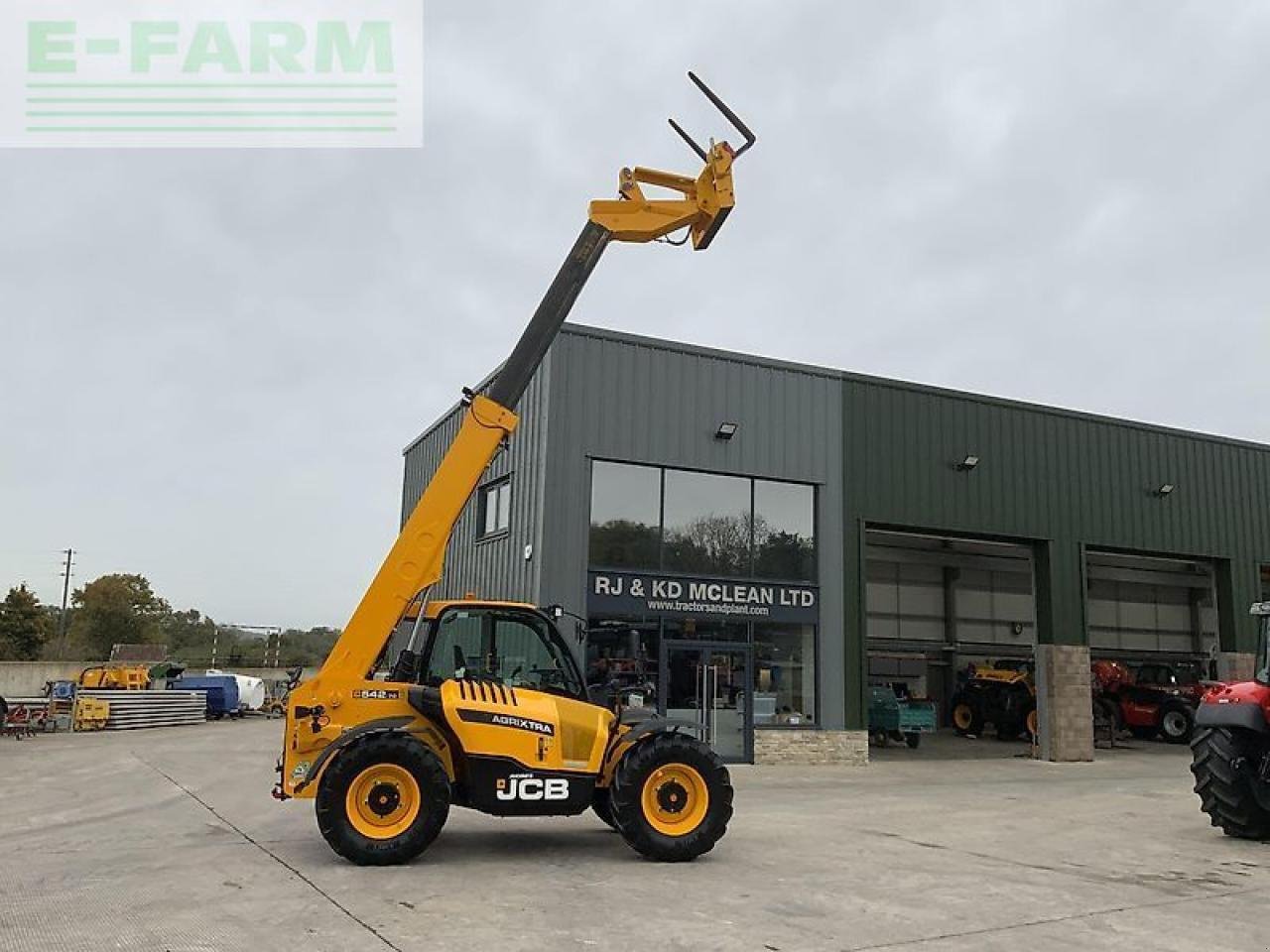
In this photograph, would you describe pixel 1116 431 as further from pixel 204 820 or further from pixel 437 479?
pixel 204 820

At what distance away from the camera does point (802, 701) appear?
18.0m

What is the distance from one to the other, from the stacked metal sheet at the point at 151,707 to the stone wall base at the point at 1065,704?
21010 millimetres

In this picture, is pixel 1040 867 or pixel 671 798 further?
pixel 1040 867

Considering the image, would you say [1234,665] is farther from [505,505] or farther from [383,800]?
[383,800]

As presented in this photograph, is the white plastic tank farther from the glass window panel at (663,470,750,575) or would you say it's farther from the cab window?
the cab window

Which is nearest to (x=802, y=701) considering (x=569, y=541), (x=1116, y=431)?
(x=569, y=541)

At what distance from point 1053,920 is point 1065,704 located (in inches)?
599

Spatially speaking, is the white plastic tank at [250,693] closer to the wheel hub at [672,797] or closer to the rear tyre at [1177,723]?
the wheel hub at [672,797]

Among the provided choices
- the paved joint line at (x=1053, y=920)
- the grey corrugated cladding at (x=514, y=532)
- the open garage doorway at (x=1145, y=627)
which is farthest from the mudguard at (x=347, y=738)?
the open garage doorway at (x=1145, y=627)

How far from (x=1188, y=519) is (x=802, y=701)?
35.7 feet

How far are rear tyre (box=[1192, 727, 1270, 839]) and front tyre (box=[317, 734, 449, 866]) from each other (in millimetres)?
7663

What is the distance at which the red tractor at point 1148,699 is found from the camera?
25.8m

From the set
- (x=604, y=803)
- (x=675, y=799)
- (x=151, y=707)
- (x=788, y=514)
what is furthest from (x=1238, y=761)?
(x=151, y=707)

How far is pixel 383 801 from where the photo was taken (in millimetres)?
8016
